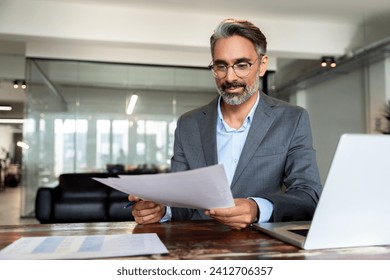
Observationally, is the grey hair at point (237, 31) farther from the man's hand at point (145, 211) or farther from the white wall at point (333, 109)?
the white wall at point (333, 109)

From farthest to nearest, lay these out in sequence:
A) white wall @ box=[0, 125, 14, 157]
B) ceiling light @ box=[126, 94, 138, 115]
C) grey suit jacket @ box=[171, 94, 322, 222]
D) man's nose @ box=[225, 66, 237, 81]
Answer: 1. white wall @ box=[0, 125, 14, 157]
2. ceiling light @ box=[126, 94, 138, 115]
3. man's nose @ box=[225, 66, 237, 81]
4. grey suit jacket @ box=[171, 94, 322, 222]

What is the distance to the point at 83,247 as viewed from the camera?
94 cm

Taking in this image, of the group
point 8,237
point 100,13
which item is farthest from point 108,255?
point 100,13

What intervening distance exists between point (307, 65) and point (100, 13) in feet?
16.2

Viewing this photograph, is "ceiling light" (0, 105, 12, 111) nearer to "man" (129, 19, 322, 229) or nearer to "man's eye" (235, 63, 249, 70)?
"man" (129, 19, 322, 229)

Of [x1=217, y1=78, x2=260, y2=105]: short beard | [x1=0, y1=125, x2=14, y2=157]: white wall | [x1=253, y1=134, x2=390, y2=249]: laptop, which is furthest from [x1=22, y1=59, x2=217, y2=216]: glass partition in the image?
[x1=253, y1=134, x2=390, y2=249]: laptop

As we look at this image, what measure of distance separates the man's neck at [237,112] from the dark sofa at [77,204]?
238 centimetres

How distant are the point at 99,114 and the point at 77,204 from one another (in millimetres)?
4817

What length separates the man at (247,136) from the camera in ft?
5.56

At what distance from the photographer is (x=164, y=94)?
8.88 m

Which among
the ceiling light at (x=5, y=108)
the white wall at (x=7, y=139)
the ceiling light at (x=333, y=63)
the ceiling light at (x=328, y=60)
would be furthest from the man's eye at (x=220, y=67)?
the ceiling light at (x=5, y=108)

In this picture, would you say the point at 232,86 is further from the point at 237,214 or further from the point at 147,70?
the point at 147,70

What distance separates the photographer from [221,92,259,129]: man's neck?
6.33 ft
